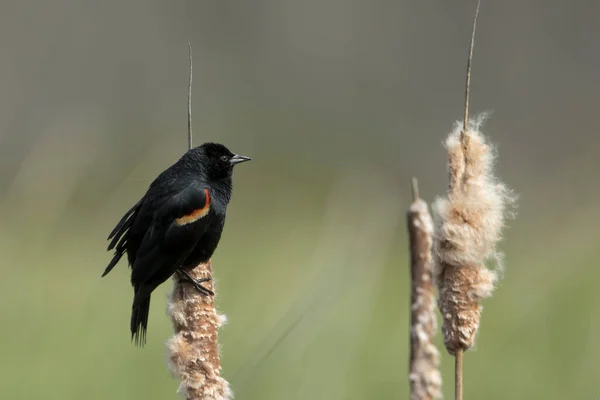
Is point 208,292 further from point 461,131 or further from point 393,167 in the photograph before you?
point 393,167

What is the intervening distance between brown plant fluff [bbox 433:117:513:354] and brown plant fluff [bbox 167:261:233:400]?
290 millimetres

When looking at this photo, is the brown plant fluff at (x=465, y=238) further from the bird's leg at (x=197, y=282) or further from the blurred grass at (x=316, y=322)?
the blurred grass at (x=316, y=322)

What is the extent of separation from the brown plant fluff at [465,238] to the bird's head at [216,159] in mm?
580

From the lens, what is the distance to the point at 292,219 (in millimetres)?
4207

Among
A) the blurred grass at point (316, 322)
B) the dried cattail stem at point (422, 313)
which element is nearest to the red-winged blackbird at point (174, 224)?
the blurred grass at point (316, 322)

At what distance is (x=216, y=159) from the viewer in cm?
159

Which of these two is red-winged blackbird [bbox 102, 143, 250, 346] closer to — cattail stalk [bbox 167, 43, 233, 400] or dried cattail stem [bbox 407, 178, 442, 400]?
cattail stalk [bbox 167, 43, 233, 400]

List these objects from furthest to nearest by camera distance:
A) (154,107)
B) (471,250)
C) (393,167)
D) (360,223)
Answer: (154,107) → (393,167) → (360,223) → (471,250)

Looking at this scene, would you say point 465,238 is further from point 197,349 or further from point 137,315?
point 137,315

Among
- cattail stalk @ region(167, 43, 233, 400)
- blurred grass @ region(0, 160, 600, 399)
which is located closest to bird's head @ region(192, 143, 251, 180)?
blurred grass @ region(0, 160, 600, 399)

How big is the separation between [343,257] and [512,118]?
18.1 ft

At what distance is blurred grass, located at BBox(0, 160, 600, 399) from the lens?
204 centimetres

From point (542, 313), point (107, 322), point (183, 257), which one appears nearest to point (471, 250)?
point (183, 257)

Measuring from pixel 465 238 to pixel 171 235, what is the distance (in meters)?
0.54
